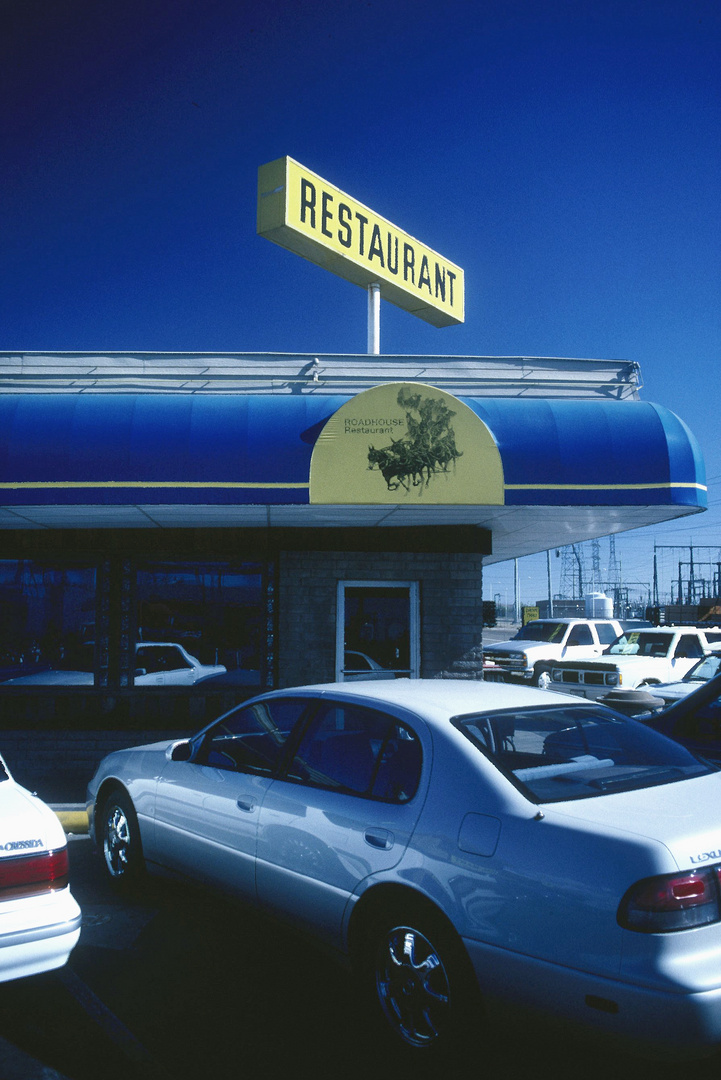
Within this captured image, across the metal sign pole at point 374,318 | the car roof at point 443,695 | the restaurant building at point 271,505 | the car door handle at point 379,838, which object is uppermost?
the metal sign pole at point 374,318

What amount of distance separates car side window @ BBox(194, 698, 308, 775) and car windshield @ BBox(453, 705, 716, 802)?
113 cm

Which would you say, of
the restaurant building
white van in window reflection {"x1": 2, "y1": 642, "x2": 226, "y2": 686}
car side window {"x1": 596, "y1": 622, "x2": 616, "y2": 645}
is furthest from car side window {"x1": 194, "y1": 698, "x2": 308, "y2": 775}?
car side window {"x1": 596, "y1": 622, "x2": 616, "y2": 645}

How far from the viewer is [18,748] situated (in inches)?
369

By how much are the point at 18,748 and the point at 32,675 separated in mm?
1144

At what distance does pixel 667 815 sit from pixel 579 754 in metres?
1.01

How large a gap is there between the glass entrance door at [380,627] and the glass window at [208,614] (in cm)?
114

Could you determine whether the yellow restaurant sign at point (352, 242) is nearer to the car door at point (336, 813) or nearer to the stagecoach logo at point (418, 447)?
the stagecoach logo at point (418, 447)

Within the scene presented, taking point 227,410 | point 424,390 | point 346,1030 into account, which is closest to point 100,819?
point 346,1030

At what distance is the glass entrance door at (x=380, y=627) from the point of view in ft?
33.2

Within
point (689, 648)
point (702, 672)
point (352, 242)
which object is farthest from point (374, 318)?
point (689, 648)

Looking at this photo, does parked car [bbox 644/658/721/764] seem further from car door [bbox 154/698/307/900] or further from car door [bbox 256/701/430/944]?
car door [bbox 154/698/307/900]

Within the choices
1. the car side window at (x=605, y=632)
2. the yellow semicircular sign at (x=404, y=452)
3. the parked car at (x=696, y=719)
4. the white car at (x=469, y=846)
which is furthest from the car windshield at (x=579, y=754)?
the car side window at (x=605, y=632)

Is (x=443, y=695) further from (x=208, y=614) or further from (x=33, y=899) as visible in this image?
(x=208, y=614)

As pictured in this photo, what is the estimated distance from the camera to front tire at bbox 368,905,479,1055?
121 inches
